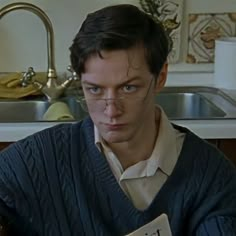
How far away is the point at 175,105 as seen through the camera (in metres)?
2.27

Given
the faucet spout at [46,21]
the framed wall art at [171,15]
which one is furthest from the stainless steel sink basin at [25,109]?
the framed wall art at [171,15]

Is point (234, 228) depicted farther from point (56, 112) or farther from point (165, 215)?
point (56, 112)

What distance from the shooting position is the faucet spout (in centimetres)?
209

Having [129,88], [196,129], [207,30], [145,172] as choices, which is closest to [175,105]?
[207,30]

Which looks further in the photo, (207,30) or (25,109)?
(207,30)

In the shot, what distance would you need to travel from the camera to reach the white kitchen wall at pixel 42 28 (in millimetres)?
2270

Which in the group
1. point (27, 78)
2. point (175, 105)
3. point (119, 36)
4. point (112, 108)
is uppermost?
point (119, 36)

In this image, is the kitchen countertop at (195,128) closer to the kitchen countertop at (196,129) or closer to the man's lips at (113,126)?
the kitchen countertop at (196,129)

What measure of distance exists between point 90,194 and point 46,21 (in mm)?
1105

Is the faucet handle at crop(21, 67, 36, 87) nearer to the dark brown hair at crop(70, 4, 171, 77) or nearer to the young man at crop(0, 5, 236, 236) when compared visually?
the young man at crop(0, 5, 236, 236)

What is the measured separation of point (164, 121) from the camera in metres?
1.23

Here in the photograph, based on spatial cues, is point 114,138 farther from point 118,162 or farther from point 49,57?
point 49,57

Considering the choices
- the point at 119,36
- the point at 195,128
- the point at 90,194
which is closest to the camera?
the point at 119,36

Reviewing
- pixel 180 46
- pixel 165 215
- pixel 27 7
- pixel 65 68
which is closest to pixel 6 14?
pixel 27 7
